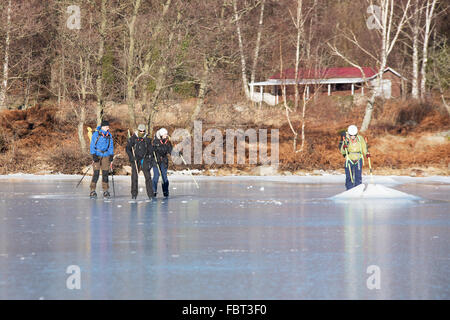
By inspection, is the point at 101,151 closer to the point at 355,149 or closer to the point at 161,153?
the point at 161,153

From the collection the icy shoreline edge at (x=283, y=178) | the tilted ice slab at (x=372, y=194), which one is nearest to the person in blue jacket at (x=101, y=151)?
the tilted ice slab at (x=372, y=194)

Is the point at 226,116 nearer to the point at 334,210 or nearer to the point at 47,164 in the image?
the point at 47,164

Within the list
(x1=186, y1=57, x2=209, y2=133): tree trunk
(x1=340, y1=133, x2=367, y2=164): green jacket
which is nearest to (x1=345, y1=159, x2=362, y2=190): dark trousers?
(x1=340, y1=133, x2=367, y2=164): green jacket

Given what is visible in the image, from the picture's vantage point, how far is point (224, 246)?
41.3 feet

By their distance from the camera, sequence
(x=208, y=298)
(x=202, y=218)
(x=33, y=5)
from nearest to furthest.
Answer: (x=208, y=298) < (x=202, y=218) < (x=33, y=5)

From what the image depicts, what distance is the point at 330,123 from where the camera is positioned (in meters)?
46.9

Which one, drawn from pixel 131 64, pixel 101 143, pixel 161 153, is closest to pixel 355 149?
pixel 161 153

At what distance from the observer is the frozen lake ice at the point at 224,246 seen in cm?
920

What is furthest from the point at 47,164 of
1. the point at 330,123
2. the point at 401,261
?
the point at 401,261

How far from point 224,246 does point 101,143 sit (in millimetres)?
9733

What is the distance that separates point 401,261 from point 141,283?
12.4ft

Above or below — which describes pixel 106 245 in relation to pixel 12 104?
below

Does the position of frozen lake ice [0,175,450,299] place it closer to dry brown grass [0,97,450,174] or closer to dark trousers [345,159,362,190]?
dark trousers [345,159,362,190]

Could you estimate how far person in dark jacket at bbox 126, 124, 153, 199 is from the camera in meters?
21.0
